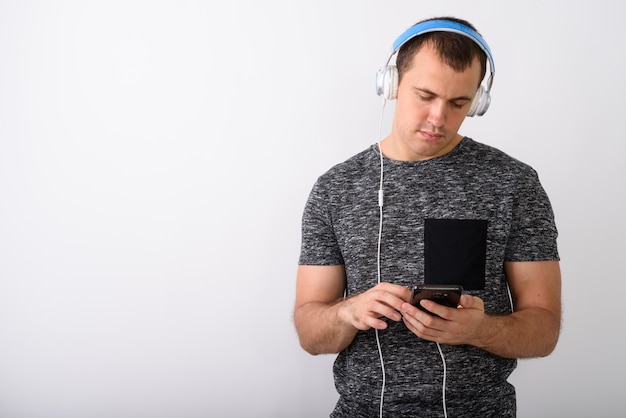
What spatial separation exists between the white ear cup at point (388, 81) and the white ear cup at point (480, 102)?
0.19 metres

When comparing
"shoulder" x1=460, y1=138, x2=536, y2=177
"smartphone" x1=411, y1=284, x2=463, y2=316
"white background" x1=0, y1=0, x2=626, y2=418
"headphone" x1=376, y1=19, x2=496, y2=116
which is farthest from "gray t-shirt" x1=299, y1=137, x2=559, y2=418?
"white background" x1=0, y1=0, x2=626, y2=418

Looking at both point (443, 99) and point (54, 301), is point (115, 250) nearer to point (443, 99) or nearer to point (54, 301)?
point (54, 301)

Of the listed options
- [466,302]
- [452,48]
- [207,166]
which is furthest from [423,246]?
[207,166]

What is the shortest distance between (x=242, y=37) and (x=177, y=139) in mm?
400

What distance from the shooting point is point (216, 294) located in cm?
215

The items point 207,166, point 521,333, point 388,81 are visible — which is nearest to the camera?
point 521,333

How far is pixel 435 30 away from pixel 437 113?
0.64 feet

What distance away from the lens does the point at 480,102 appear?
154cm

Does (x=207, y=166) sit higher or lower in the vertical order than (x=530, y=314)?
higher

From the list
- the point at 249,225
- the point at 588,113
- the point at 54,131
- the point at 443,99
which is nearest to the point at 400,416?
the point at 443,99

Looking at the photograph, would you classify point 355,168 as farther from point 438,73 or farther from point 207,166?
point 207,166

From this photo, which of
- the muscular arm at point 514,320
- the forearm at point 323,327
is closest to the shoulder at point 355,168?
the forearm at point 323,327

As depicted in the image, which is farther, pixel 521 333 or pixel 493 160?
pixel 493 160

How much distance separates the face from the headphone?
2cm
